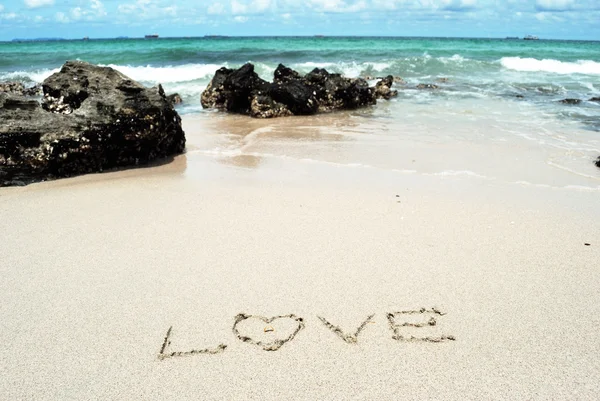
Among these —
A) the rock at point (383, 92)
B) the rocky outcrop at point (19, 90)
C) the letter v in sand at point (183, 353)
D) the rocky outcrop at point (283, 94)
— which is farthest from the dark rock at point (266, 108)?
the rocky outcrop at point (19, 90)

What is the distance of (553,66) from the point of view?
78.9 feet

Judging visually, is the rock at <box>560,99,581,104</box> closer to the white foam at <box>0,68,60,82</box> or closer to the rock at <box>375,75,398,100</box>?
the rock at <box>375,75,398,100</box>

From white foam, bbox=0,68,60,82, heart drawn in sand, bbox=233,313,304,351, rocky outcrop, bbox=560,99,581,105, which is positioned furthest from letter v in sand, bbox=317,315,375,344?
white foam, bbox=0,68,60,82

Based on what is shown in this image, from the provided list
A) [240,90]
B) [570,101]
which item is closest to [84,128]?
[240,90]

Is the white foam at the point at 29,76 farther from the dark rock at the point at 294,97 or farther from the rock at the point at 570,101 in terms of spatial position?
the rock at the point at 570,101

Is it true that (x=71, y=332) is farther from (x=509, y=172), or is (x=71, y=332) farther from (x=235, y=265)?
(x=509, y=172)

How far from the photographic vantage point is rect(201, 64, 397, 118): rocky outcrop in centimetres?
841

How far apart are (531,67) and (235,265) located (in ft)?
84.4

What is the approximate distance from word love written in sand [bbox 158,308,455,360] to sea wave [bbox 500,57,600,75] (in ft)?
77.1

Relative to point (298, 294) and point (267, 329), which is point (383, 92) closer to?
point (298, 294)

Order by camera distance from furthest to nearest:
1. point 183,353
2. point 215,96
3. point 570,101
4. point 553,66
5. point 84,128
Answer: point 553,66, point 570,101, point 215,96, point 84,128, point 183,353

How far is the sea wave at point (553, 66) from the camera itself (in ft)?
73.2

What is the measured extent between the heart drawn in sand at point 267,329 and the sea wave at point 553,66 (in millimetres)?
23809

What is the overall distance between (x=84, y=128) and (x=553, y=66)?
26.2 meters
